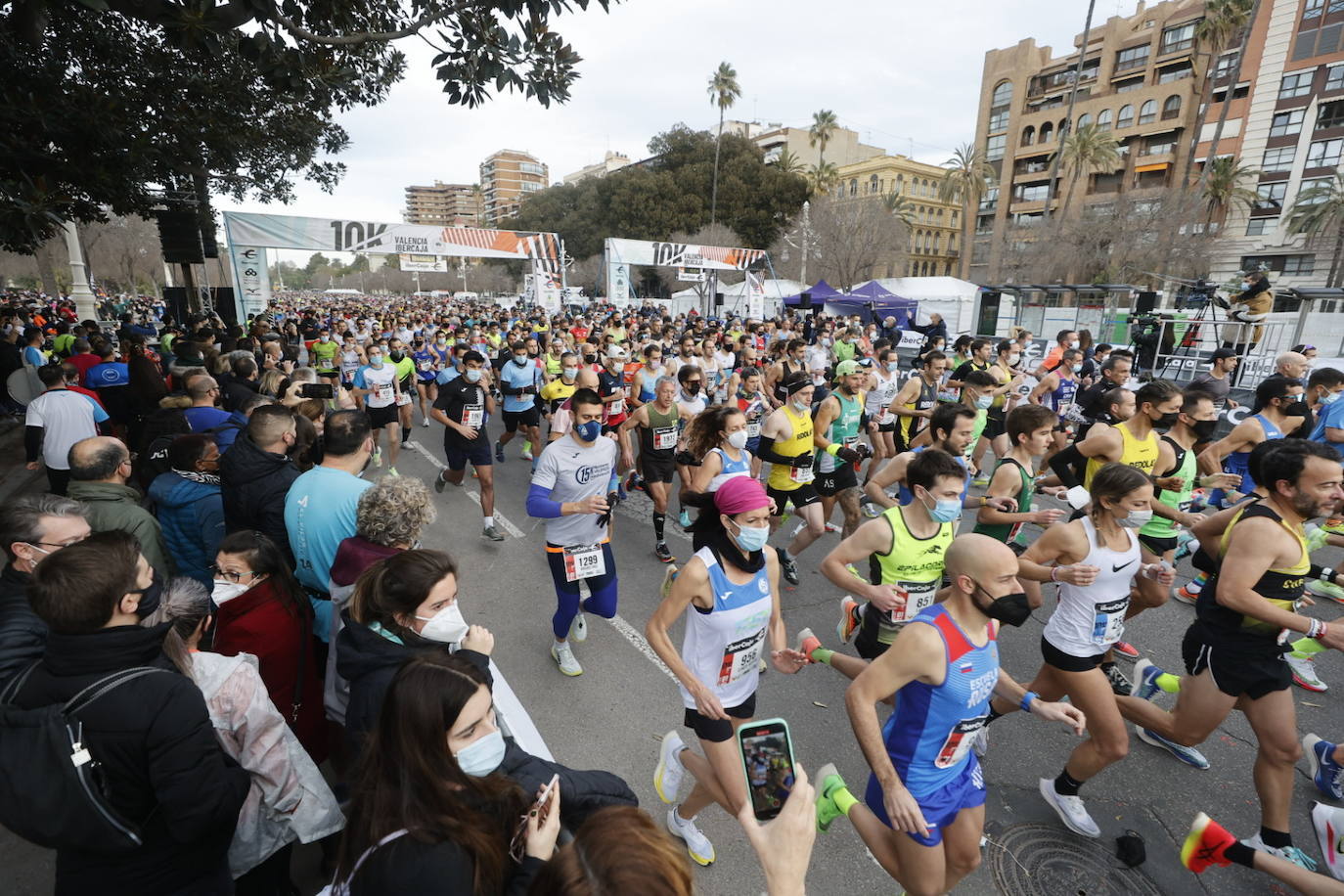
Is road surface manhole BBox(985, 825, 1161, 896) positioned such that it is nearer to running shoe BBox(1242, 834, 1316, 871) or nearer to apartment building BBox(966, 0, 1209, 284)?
running shoe BBox(1242, 834, 1316, 871)

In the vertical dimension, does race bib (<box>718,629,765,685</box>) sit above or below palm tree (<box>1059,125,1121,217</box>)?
below

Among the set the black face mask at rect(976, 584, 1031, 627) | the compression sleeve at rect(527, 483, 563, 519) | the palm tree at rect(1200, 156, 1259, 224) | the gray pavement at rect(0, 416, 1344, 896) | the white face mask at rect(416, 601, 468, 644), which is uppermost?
the palm tree at rect(1200, 156, 1259, 224)

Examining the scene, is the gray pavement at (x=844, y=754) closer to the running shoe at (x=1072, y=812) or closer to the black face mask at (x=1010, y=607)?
the running shoe at (x=1072, y=812)

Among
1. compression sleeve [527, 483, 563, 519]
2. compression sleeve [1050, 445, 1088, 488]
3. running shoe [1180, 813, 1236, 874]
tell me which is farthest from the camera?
Result: compression sleeve [1050, 445, 1088, 488]

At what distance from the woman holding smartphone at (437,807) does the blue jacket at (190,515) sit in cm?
272

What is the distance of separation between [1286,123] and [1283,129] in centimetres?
32

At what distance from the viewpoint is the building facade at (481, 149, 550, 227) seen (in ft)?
486

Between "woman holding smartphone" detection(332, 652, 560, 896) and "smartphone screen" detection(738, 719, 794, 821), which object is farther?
"smartphone screen" detection(738, 719, 794, 821)

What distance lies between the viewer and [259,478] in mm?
3475

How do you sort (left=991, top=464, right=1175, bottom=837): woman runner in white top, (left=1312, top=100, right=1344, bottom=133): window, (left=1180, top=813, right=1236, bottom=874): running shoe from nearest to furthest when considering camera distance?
(left=1180, top=813, right=1236, bottom=874): running shoe → (left=991, top=464, right=1175, bottom=837): woman runner in white top → (left=1312, top=100, right=1344, bottom=133): window

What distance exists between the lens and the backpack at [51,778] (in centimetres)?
155

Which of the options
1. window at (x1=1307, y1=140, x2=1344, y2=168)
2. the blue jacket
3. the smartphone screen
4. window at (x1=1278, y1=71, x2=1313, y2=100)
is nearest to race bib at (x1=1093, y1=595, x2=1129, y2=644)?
the smartphone screen

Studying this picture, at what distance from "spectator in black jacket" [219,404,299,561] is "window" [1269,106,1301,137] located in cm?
5564

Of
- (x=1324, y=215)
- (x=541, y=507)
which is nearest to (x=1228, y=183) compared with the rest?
(x=1324, y=215)
